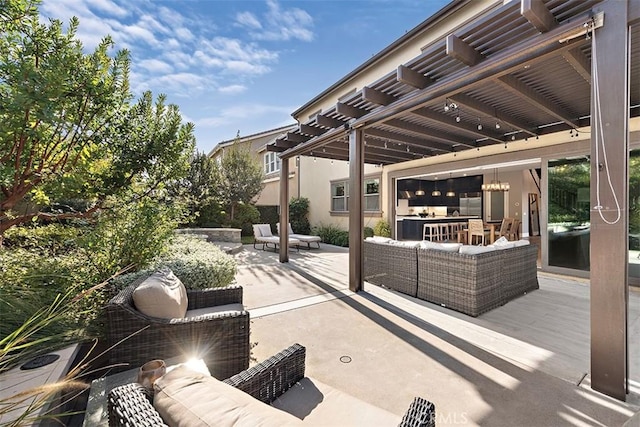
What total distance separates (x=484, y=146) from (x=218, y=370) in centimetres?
828

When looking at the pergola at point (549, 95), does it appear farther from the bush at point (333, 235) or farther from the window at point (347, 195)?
the bush at point (333, 235)

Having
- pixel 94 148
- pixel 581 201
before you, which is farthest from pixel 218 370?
pixel 581 201

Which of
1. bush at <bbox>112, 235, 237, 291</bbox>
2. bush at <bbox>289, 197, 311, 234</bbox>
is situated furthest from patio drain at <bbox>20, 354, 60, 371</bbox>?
bush at <bbox>289, 197, 311, 234</bbox>

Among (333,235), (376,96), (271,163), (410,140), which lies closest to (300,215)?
(333,235)

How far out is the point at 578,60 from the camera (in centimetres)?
333

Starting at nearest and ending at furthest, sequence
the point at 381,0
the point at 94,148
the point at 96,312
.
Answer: the point at 96,312
the point at 94,148
the point at 381,0

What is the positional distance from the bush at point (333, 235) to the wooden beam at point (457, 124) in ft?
20.7

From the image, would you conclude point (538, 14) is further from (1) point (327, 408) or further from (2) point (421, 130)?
(2) point (421, 130)

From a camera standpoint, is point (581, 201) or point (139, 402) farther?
point (581, 201)

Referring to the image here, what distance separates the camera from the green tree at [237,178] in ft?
44.0

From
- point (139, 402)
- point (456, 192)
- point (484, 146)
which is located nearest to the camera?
point (139, 402)

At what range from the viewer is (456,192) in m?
14.9

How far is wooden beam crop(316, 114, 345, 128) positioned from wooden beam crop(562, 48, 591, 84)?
141 inches

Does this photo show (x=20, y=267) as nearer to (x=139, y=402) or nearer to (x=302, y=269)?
(x=139, y=402)
